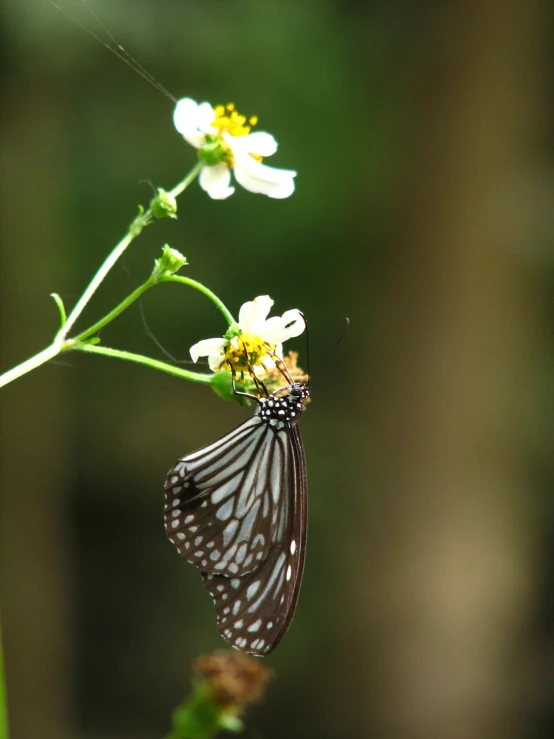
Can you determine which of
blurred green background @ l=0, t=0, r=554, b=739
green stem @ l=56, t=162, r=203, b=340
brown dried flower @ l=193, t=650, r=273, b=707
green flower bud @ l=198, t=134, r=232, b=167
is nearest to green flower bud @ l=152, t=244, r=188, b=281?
green stem @ l=56, t=162, r=203, b=340

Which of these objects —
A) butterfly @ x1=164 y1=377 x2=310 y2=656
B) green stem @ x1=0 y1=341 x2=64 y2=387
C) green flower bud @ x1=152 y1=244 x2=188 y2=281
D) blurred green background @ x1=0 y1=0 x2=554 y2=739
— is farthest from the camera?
blurred green background @ x1=0 y1=0 x2=554 y2=739

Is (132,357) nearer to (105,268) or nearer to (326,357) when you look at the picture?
(105,268)

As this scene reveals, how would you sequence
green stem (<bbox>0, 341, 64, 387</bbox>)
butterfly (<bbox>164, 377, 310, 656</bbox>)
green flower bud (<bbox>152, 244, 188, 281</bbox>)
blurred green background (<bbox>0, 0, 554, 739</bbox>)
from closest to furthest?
green stem (<bbox>0, 341, 64, 387</bbox>) < green flower bud (<bbox>152, 244, 188, 281</bbox>) < butterfly (<bbox>164, 377, 310, 656</bbox>) < blurred green background (<bbox>0, 0, 554, 739</bbox>)

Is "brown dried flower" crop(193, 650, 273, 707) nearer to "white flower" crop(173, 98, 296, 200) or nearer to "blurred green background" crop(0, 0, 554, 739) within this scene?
"white flower" crop(173, 98, 296, 200)

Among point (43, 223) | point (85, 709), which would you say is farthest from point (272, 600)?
point (85, 709)

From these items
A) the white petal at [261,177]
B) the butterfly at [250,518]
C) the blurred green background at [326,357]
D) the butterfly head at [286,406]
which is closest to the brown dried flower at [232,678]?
the butterfly at [250,518]

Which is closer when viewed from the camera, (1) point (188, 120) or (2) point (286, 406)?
(1) point (188, 120)

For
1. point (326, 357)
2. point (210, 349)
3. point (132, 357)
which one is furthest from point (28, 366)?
point (326, 357)
